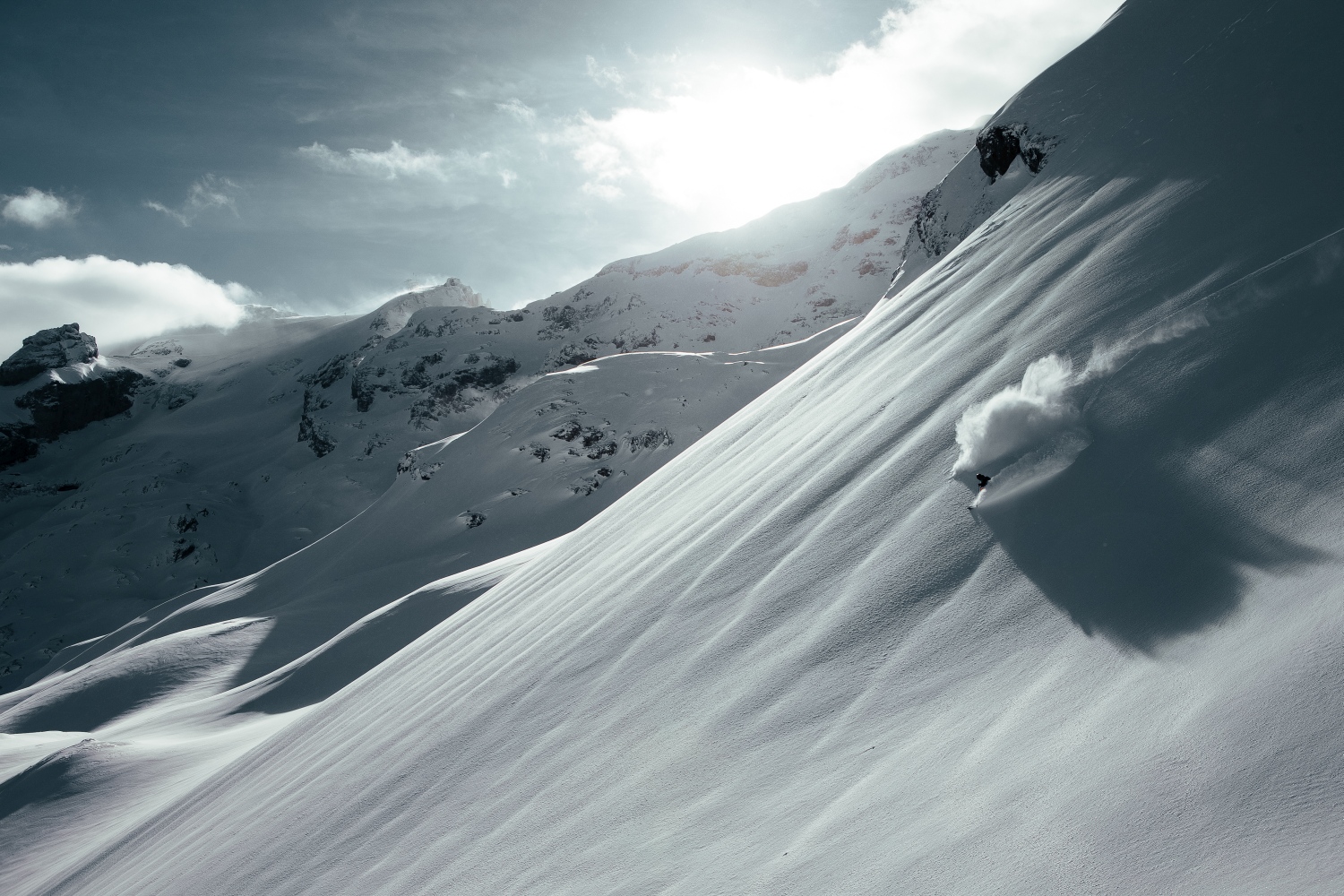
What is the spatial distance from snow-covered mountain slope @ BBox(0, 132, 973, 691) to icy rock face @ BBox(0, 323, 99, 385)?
12.3ft

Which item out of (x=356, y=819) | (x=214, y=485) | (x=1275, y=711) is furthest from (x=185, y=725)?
(x=214, y=485)

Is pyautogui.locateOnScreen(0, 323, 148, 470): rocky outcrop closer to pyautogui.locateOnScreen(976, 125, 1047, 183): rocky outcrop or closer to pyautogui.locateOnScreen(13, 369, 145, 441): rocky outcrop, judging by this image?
pyautogui.locateOnScreen(13, 369, 145, 441): rocky outcrop

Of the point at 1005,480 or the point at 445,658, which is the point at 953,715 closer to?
the point at 1005,480

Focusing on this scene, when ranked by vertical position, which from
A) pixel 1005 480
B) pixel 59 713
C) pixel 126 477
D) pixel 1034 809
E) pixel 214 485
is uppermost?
pixel 126 477

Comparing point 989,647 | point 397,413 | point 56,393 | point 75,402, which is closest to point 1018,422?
point 989,647

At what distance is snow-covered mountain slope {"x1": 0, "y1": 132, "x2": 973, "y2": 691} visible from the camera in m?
33.9

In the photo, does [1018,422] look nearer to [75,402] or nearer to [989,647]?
[989,647]

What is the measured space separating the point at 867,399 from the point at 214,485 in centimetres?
7701

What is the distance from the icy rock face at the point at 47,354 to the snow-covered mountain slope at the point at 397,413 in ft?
12.3

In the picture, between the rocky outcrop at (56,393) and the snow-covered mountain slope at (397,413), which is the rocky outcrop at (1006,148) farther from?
the rocky outcrop at (56,393)

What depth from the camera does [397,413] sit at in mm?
68000

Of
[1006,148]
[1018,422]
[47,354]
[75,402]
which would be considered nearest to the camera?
[1018,422]

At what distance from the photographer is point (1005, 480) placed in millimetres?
3139

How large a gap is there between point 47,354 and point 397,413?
69289 millimetres
